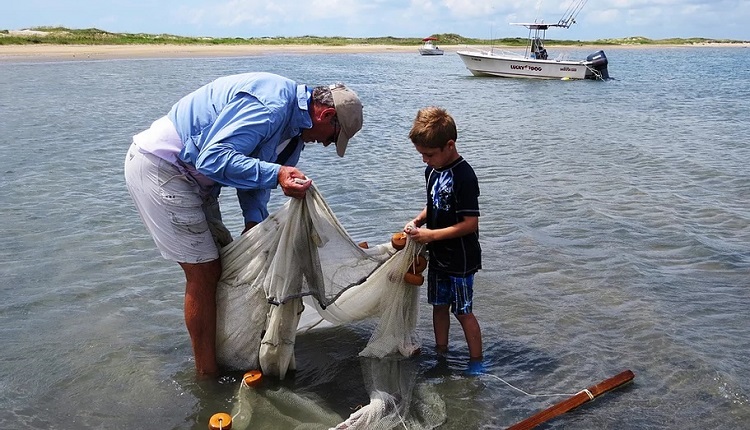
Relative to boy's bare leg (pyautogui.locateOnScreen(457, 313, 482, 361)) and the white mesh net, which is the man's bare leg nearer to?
the white mesh net

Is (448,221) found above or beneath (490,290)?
above

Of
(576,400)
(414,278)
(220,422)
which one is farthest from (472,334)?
(220,422)

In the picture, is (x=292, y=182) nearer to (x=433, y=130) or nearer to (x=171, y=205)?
(x=171, y=205)

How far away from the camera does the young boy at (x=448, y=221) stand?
4098mm

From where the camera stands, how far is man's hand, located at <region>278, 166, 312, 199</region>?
11.7 ft

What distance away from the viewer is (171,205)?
380 cm

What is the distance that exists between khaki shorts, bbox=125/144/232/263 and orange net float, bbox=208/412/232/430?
890 millimetres

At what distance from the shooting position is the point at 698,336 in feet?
16.7

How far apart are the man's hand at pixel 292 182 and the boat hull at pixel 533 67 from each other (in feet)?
102

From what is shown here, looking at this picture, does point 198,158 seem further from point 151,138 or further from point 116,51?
point 116,51

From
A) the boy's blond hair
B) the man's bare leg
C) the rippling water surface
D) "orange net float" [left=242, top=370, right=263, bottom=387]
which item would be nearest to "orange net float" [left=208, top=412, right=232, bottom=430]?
the rippling water surface

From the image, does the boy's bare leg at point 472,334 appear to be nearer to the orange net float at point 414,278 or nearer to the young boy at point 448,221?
the young boy at point 448,221

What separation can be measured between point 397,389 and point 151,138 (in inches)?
80.0

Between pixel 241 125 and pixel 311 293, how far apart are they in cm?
116
